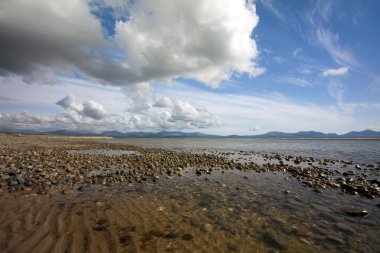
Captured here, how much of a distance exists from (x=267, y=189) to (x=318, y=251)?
681 cm

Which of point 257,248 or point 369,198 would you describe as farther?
point 369,198

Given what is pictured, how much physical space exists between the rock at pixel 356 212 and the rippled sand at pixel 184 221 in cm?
25

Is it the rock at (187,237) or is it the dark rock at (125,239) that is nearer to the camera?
the dark rock at (125,239)

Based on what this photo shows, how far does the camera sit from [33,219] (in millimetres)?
7422

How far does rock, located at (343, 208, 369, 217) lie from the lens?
8828 mm

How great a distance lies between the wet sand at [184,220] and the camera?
6.10 metres

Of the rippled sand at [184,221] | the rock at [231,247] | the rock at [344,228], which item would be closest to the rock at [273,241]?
the rippled sand at [184,221]

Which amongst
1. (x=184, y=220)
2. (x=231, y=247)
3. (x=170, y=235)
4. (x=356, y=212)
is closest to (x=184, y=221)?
(x=184, y=220)

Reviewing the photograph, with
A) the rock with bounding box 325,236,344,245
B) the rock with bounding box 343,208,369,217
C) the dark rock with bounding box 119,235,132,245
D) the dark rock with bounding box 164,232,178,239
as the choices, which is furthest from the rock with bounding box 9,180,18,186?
the rock with bounding box 343,208,369,217

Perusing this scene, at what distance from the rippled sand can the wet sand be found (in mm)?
29

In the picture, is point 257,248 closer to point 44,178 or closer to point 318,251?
point 318,251

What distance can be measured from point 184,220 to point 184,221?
0.30 ft

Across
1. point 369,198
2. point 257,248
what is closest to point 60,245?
point 257,248

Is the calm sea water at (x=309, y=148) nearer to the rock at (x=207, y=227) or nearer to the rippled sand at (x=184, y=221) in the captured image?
the rippled sand at (x=184, y=221)
